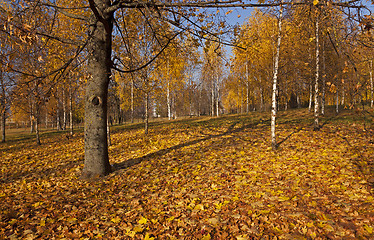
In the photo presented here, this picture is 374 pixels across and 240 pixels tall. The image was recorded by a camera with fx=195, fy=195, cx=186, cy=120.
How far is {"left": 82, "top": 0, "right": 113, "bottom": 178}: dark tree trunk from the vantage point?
556 centimetres

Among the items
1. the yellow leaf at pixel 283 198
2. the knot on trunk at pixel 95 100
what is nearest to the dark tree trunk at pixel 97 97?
the knot on trunk at pixel 95 100

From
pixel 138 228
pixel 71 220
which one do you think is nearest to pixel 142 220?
pixel 138 228

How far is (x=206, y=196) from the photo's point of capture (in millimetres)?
4309

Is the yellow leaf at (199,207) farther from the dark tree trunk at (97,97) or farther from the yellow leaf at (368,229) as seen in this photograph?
the dark tree trunk at (97,97)

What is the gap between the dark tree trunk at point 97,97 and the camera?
5.56 m

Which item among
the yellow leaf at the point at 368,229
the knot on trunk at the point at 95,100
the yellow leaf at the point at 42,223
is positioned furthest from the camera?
the knot on trunk at the point at 95,100

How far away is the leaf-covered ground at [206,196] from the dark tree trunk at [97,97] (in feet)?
2.03

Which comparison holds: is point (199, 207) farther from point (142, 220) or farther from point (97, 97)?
point (97, 97)

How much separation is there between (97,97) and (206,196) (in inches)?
157

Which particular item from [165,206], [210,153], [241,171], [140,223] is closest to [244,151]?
[210,153]

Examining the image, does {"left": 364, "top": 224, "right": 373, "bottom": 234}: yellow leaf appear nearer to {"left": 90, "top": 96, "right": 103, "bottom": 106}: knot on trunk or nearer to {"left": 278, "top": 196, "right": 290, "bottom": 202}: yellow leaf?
{"left": 278, "top": 196, "right": 290, "bottom": 202}: yellow leaf

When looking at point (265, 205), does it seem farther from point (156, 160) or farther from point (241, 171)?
point (156, 160)

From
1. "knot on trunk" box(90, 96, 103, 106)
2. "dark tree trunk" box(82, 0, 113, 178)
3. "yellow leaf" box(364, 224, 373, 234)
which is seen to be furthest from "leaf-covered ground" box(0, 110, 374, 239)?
"knot on trunk" box(90, 96, 103, 106)

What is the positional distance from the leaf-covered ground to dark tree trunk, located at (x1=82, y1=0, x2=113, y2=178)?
62 centimetres
